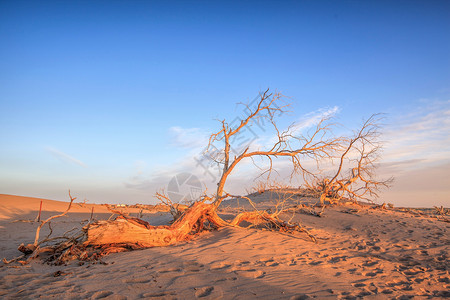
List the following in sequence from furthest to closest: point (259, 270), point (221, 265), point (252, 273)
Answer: point (221, 265), point (259, 270), point (252, 273)

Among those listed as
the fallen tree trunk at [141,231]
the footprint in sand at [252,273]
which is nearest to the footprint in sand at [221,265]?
the footprint in sand at [252,273]

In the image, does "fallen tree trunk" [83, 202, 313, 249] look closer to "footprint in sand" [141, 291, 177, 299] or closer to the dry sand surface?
the dry sand surface

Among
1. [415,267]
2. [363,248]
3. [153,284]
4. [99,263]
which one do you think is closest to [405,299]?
[415,267]

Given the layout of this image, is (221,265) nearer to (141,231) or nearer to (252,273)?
(252,273)

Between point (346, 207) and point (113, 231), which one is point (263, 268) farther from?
point (346, 207)

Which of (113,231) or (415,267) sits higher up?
(113,231)

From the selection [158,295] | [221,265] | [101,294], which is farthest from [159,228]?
[158,295]

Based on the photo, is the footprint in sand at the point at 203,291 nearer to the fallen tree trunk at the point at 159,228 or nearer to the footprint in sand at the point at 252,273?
the footprint in sand at the point at 252,273

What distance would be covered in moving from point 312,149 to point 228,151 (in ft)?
8.07

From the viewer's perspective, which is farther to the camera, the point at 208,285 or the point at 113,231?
the point at 113,231

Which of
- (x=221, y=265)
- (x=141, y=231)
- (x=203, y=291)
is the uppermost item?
(x=141, y=231)

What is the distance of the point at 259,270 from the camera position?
15.5 feet

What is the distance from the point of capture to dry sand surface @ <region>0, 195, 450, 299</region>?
3.91 m

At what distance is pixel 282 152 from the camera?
7941 millimetres
